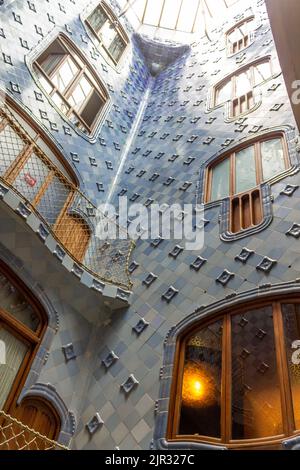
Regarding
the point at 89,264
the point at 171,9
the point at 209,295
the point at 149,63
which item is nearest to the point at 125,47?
the point at 149,63

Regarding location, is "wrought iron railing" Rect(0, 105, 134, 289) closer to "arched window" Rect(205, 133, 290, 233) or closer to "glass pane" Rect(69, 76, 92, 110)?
"arched window" Rect(205, 133, 290, 233)

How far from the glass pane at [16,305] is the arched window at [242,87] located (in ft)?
21.3

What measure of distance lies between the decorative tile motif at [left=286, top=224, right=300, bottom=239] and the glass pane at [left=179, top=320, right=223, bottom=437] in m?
1.62

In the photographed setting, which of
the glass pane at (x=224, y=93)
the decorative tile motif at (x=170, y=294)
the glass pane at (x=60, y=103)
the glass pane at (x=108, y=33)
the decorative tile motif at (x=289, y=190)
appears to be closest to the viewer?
the decorative tile motif at (x=170, y=294)

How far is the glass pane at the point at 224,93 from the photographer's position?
10.0 m

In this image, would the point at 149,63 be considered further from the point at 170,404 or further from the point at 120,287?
the point at 170,404

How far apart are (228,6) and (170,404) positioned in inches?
652

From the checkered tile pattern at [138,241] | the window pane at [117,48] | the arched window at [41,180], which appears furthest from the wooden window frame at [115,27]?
the arched window at [41,180]

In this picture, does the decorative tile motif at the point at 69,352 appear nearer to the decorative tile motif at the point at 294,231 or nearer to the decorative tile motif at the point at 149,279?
the decorative tile motif at the point at 149,279

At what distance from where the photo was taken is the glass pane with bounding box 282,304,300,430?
3.87m

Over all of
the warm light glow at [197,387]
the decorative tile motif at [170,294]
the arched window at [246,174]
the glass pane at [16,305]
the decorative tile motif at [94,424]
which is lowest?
the decorative tile motif at [94,424]

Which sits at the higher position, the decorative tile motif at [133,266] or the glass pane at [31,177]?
the glass pane at [31,177]

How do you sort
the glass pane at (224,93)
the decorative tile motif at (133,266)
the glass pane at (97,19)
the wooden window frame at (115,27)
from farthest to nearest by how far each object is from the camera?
1. the glass pane at (97,19)
2. the wooden window frame at (115,27)
3. the glass pane at (224,93)
4. the decorative tile motif at (133,266)

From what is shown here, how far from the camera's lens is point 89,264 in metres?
6.95
